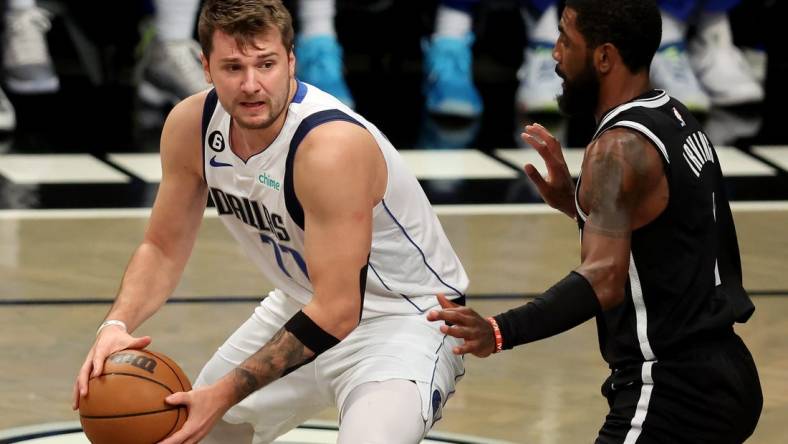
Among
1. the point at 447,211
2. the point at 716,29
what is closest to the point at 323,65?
the point at 447,211


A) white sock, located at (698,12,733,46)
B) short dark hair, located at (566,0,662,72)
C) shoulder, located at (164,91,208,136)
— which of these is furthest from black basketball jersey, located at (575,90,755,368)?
white sock, located at (698,12,733,46)

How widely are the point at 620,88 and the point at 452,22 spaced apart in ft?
17.7

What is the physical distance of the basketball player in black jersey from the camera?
3.21 meters

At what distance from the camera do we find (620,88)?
3.39m

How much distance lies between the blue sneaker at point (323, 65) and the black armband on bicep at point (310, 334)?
5.01 metres

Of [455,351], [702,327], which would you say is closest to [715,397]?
[702,327]

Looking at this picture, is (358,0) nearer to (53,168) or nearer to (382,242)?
(53,168)

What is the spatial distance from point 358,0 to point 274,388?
5.85 metres

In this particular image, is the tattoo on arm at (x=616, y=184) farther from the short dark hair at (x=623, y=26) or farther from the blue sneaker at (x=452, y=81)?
the blue sneaker at (x=452, y=81)

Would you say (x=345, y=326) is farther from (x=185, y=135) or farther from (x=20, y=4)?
(x=20, y=4)

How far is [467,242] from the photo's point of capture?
6453 mm

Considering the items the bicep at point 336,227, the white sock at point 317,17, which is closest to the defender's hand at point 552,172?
the bicep at point 336,227

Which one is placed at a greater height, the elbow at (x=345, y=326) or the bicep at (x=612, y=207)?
the bicep at (x=612, y=207)

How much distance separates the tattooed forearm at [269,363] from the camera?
335cm
